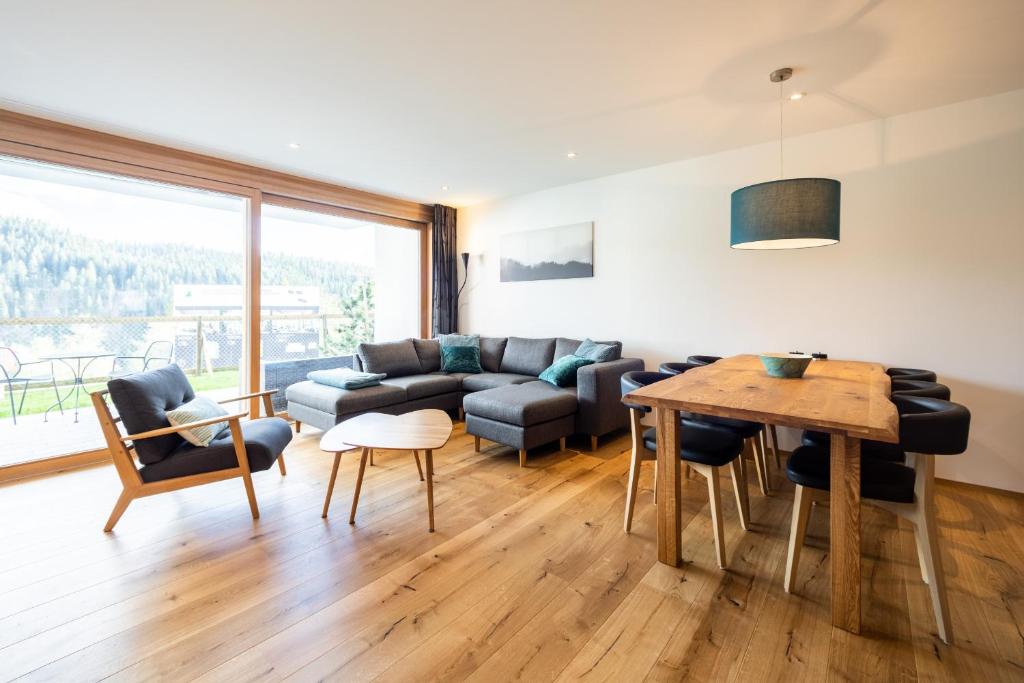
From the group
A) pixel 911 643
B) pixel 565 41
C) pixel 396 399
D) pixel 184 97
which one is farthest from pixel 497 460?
pixel 184 97

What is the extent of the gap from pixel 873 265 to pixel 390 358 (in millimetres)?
4191

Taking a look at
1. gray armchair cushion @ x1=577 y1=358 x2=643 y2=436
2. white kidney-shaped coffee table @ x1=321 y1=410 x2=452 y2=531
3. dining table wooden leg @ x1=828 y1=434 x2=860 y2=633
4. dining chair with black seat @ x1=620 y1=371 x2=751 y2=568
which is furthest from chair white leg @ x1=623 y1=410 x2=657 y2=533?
gray armchair cushion @ x1=577 y1=358 x2=643 y2=436

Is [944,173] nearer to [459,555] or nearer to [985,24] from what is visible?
[985,24]

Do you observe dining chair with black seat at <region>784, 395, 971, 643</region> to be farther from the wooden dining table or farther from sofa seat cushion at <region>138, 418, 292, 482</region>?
sofa seat cushion at <region>138, 418, 292, 482</region>

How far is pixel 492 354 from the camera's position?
5148 mm

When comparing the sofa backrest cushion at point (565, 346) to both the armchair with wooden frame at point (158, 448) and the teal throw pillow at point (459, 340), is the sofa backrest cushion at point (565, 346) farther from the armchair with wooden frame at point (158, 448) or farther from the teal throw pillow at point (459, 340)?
the armchair with wooden frame at point (158, 448)

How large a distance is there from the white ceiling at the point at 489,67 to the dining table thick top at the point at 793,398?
1694mm

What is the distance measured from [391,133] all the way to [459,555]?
296cm

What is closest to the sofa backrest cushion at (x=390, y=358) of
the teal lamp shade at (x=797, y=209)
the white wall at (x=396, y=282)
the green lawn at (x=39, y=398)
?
the white wall at (x=396, y=282)

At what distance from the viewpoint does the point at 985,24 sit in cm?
208

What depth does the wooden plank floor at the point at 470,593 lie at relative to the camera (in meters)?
1.50

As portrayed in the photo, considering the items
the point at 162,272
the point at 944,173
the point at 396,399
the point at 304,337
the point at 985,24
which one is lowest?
→ the point at 396,399

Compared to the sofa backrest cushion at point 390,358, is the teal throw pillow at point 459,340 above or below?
above

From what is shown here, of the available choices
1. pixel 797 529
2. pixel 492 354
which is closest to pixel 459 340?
pixel 492 354
